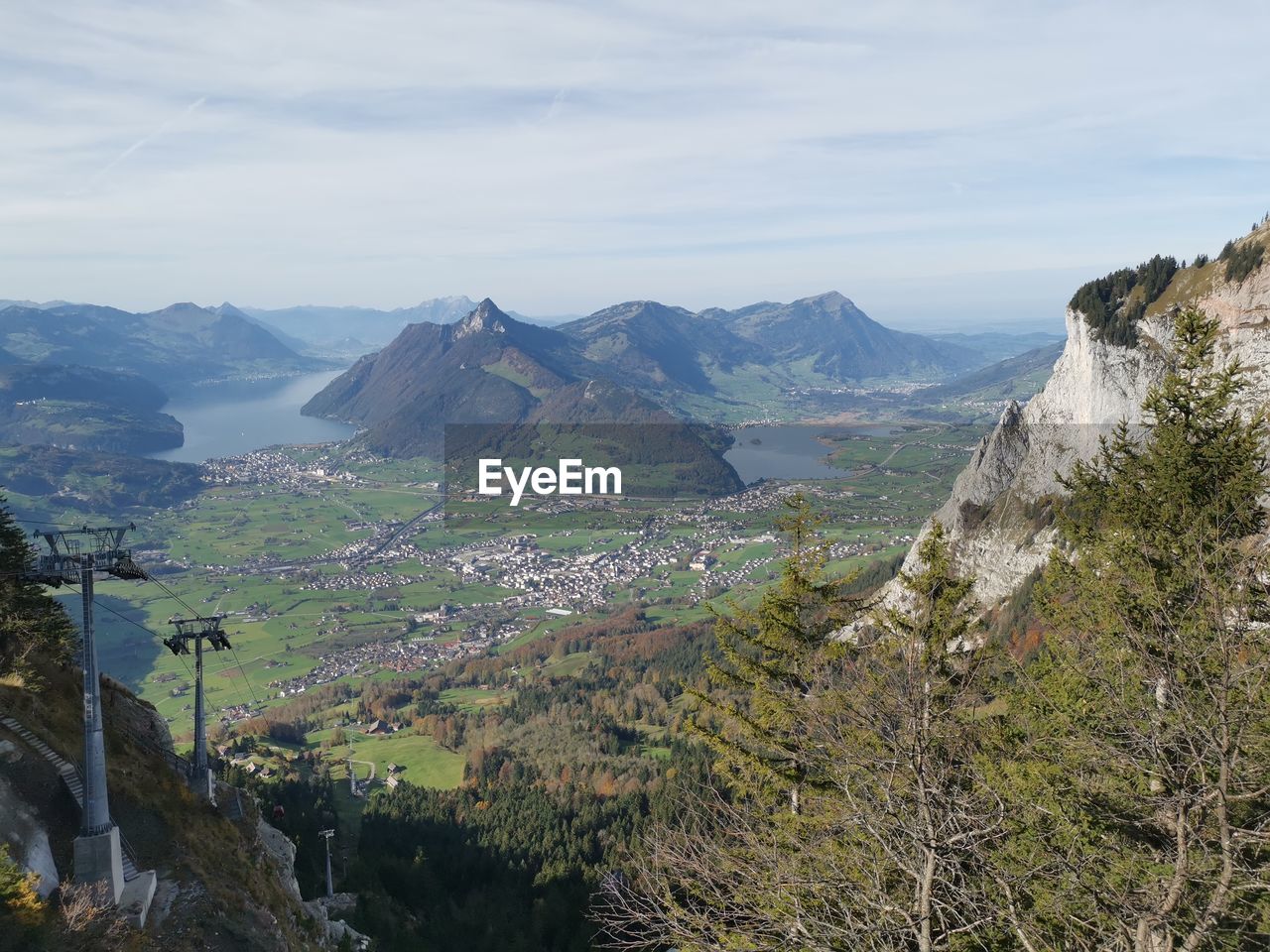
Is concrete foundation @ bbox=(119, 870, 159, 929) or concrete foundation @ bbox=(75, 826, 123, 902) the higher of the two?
concrete foundation @ bbox=(75, 826, 123, 902)

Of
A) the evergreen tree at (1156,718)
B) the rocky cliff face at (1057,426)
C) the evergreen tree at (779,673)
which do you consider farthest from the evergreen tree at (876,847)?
the rocky cliff face at (1057,426)

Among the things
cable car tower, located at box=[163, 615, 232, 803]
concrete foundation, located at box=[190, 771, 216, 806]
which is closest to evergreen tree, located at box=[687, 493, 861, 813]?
cable car tower, located at box=[163, 615, 232, 803]

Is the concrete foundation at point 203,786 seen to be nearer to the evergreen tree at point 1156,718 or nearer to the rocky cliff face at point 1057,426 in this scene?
the evergreen tree at point 1156,718

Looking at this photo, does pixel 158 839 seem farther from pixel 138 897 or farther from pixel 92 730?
pixel 92 730

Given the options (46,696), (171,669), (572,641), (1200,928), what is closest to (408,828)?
(46,696)

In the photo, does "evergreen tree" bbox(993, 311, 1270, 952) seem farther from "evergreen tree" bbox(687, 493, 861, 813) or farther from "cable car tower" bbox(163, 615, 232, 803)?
"cable car tower" bbox(163, 615, 232, 803)

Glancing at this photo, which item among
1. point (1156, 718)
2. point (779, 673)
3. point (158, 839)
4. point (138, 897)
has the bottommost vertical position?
point (158, 839)

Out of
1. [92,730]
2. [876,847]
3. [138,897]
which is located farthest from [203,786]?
[876,847]
